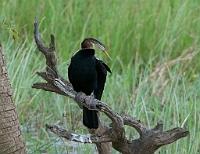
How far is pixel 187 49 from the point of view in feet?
16.0

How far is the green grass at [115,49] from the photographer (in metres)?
3.97

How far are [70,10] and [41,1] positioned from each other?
33cm

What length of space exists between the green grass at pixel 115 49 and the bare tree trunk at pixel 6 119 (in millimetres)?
893

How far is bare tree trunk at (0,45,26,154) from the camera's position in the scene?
2.70 metres

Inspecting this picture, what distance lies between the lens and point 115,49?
4.99 metres

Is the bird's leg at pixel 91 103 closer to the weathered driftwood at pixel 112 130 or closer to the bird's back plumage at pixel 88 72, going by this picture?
the weathered driftwood at pixel 112 130

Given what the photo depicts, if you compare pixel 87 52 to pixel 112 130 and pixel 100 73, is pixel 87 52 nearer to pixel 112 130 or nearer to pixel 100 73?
pixel 100 73

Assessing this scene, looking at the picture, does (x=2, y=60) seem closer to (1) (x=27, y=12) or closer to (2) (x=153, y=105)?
(2) (x=153, y=105)

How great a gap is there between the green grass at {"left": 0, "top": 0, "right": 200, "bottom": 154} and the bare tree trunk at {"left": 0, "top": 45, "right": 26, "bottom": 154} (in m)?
0.89

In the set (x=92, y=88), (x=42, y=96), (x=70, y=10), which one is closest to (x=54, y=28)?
(x=70, y=10)

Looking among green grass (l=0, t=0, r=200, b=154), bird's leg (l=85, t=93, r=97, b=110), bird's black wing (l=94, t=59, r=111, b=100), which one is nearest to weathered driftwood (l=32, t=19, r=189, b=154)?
bird's leg (l=85, t=93, r=97, b=110)

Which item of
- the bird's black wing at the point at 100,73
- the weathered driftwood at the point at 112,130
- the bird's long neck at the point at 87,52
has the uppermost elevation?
the bird's long neck at the point at 87,52

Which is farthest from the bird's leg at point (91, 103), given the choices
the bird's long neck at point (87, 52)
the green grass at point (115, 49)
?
the green grass at point (115, 49)

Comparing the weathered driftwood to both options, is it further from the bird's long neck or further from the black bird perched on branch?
the bird's long neck
